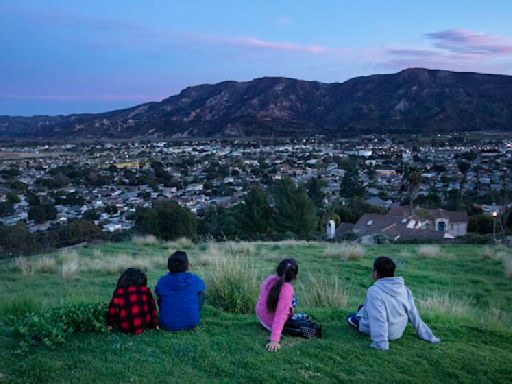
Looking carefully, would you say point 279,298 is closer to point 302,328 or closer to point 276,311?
point 276,311

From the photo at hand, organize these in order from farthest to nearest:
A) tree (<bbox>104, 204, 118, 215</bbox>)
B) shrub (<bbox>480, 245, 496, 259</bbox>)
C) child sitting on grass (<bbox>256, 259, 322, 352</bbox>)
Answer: tree (<bbox>104, 204, 118, 215</bbox>) < shrub (<bbox>480, 245, 496, 259</bbox>) < child sitting on grass (<bbox>256, 259, 322, 352</bbox>)

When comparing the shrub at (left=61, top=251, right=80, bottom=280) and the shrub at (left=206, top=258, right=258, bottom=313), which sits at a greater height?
the shrub at (left=206, top=258, right=258, bottom=313)

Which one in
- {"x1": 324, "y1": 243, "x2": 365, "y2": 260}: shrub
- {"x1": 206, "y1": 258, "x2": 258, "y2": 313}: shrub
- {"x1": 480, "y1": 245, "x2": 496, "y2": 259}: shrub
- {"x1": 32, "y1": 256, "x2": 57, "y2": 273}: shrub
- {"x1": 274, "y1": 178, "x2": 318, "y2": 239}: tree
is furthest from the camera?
{"x1": 274, "y1": 178, "x2": 318, "y2": 239}: tree

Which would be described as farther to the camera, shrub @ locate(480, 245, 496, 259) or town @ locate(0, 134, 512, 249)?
town @ locate(0, 134, 512, 249)

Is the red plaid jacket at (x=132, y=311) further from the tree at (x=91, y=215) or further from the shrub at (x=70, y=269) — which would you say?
the tree at (x=91, y=215)

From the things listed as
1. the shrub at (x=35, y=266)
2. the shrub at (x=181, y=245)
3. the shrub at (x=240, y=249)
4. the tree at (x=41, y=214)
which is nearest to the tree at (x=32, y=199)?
the tree at (x=41, y=214)

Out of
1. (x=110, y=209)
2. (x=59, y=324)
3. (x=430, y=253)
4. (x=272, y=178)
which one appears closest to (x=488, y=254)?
(x=430, y=253)

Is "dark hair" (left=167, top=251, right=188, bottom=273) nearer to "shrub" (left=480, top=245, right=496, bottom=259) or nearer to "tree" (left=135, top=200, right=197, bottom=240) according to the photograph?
"shrub" (left=480, top=245, right=496, bottom=259)

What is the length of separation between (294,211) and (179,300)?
23519 mm

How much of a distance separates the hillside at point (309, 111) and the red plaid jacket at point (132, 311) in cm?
11368

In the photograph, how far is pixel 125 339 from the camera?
519 cm

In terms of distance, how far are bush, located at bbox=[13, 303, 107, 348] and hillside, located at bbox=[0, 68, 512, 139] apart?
113922mm

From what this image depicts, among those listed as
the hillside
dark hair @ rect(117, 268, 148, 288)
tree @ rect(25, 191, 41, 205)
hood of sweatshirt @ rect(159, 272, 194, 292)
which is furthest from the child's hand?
the hillside

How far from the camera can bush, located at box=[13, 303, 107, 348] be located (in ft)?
16.3
